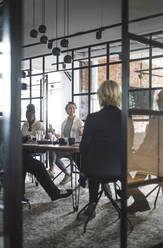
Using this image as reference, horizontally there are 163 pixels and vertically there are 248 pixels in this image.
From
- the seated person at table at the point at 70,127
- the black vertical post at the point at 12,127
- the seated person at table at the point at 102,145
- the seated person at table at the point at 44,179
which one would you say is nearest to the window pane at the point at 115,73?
the seated person at table at the point at 70,127

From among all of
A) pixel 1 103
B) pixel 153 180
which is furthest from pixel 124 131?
pixel 1 103

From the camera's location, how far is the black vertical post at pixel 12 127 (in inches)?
60.9

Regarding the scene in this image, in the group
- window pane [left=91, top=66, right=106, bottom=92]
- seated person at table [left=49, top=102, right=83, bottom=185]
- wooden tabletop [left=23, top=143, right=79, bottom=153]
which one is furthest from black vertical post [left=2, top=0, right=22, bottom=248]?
window pane [left=91, top=66, right=106, bottom=92]

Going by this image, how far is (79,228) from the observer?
310 cm

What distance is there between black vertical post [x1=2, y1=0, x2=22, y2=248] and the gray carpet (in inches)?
46.1

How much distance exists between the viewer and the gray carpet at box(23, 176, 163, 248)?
272cm

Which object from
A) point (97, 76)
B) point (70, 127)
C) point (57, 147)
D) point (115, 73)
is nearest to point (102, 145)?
point (57, 147)

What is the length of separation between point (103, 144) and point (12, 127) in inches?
64.2

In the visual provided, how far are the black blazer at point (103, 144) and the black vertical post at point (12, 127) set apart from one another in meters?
1.57

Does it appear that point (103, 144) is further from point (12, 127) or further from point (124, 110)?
point (12, 127)

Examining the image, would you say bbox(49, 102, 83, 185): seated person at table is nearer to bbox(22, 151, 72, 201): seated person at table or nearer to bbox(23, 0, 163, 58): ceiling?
bbox(22, 151, 72, 201): seated person at table

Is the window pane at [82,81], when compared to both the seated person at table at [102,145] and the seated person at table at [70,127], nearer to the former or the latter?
the seated person at table at [70,127]

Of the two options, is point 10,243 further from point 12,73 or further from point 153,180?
point 153,180

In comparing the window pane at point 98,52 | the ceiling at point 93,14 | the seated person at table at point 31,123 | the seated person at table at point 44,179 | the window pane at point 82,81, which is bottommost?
the seated person at table at point 44,179
